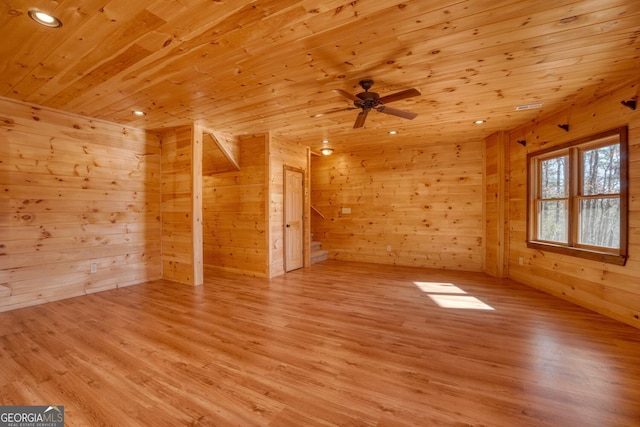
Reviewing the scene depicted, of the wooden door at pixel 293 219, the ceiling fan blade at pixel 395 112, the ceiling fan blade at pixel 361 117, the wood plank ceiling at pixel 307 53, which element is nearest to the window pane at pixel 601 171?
the wood plank ceiling at pixel 307 53

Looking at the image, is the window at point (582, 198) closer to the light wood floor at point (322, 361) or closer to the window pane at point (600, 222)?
the window pane at point (600, 222)

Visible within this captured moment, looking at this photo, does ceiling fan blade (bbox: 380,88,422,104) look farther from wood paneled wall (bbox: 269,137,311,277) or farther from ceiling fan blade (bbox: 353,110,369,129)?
wood paneled wall (bbox: 269,137,311,277)

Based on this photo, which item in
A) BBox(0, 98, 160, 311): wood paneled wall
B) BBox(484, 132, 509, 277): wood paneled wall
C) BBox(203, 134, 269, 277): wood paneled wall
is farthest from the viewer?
BBox(203, 134, 269, 277): wood paneled wall

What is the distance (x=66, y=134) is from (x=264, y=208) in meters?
2.96

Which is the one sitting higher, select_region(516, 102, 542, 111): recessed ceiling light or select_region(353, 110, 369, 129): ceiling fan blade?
select_region(516, 102, 542, 111): recessed ceiling light

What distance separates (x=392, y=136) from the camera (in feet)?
17.3

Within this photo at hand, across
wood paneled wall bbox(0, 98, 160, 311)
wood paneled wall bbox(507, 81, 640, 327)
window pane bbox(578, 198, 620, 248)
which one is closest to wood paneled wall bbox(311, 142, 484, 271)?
wood paneled wall bbox(507, 81, 640, 327)

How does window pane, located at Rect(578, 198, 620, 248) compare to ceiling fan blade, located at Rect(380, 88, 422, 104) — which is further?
window pane, located at Rect(578, 198, 620, 248)

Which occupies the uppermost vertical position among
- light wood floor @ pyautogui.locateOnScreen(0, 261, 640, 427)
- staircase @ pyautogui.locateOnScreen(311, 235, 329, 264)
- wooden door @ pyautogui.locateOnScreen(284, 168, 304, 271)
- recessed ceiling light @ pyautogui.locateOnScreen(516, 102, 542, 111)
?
recessed ceiling light @ pyautogui.locateOnScreen(516, 102, 542, 111)

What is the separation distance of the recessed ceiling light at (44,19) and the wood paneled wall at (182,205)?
2471 millimetres

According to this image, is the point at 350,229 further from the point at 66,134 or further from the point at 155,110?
the point at 66,134

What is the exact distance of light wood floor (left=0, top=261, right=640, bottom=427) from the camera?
169cm

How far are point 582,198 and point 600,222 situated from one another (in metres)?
0.38

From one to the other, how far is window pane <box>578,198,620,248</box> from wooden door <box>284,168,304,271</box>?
14.5 feet
